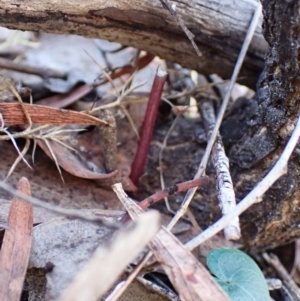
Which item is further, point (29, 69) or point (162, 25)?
point (29, 69)

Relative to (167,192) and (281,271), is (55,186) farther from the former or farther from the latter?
(281,271)

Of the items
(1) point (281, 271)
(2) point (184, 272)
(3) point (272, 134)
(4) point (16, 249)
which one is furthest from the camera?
(1) point (281, 271)

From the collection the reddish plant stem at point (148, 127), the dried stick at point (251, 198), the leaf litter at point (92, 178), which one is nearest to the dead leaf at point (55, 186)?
the leaf litter at point (92, 178)

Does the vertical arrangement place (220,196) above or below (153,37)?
below

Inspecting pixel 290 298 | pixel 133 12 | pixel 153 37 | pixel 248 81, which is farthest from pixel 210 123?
pixel 290 298

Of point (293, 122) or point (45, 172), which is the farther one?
point (45, 172)

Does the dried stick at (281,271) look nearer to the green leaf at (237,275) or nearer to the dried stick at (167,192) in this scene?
the green leaf at (237,275)

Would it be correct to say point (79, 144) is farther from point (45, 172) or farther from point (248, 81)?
point (248, 81)

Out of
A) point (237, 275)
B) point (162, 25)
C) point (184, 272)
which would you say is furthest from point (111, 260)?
point (162, 25)
